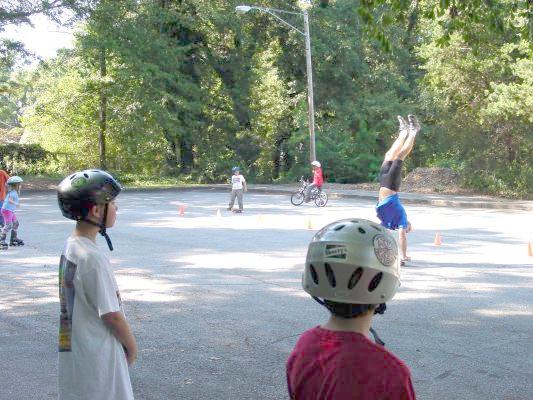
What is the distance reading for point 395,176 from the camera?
34.2ft

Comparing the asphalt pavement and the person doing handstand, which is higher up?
the person doing handstand

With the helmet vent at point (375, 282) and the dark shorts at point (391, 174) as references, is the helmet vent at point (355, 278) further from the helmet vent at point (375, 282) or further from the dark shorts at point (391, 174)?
the dark shorts at point (391, 174)

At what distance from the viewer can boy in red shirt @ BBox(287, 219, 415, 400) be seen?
7.16 ft

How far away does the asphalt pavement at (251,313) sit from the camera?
19.0ft

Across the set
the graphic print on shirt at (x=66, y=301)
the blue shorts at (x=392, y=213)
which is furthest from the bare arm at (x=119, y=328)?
the blue shorts at (x=392, y=213)

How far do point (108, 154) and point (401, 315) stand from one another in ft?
126

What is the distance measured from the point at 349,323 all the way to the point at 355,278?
5.8 inches

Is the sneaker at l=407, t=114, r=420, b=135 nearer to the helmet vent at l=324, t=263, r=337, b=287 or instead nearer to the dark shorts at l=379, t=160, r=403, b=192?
the dark shorts at l=379, t=160, r=403, b=192

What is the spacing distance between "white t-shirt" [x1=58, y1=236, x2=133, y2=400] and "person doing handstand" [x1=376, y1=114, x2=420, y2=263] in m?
7.33

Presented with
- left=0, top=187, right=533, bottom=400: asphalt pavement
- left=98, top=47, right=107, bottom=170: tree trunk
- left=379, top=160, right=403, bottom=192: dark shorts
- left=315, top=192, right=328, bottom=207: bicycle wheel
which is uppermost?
left=98, top=47, right=107, bottom=170: tree trunk

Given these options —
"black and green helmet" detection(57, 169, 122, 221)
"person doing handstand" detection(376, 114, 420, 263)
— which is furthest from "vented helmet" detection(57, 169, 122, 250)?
"person doing handstand" detection(376, 114, 420, 263)

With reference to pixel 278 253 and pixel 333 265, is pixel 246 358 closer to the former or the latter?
pixel 333 265

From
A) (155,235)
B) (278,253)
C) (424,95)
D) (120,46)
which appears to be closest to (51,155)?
(120,46)

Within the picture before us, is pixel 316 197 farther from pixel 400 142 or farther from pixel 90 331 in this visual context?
pixel 90 331
